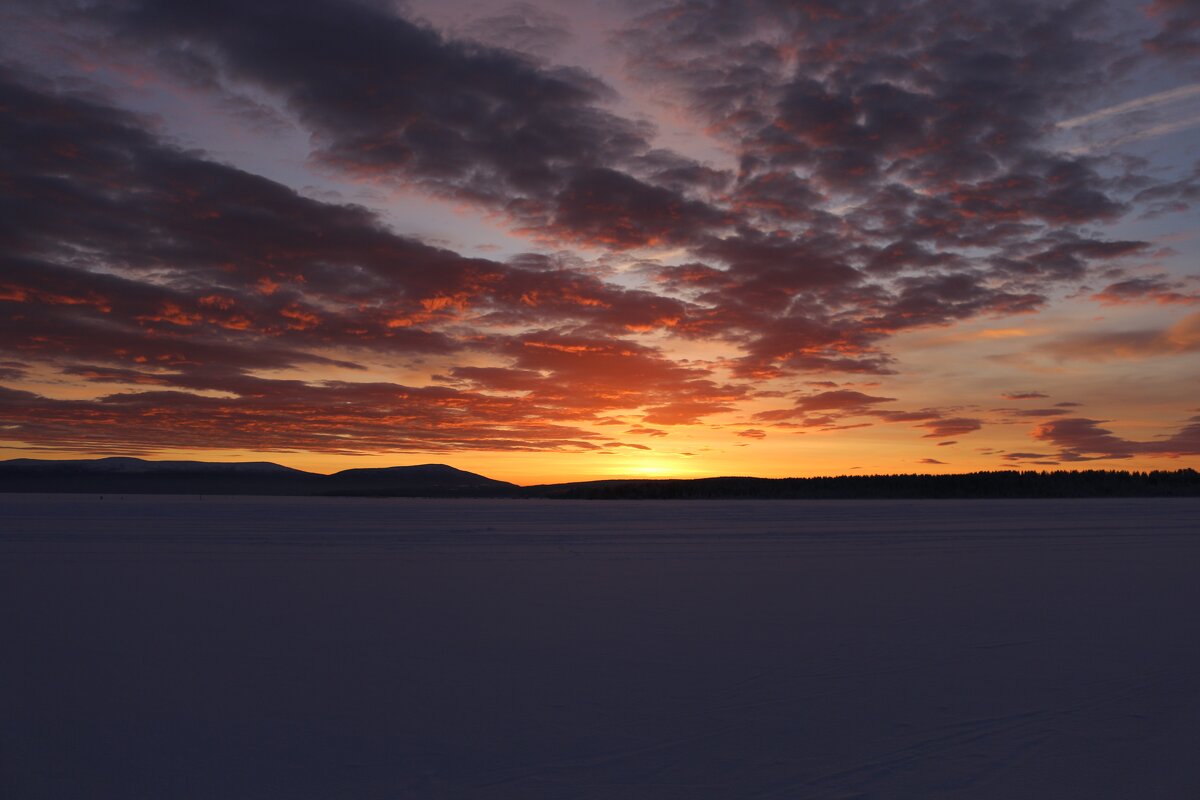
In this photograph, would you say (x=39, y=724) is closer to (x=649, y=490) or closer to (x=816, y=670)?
(x=816, y=670)

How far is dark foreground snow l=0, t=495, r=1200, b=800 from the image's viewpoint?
17.0 feet

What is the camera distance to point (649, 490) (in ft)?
299

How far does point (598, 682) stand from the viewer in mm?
7320

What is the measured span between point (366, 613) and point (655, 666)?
4.42m

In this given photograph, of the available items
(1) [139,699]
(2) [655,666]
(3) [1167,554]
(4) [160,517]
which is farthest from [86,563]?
(3) [1167,554]

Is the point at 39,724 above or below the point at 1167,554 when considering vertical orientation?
below

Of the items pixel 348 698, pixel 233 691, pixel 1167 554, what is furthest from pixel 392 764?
pixel 1167 554

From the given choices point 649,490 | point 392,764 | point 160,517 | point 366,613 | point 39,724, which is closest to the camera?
point 392,764

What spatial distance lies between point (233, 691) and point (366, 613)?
365 cm

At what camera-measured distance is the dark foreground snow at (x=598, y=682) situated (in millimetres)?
5180

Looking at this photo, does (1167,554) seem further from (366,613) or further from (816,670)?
(366,613)

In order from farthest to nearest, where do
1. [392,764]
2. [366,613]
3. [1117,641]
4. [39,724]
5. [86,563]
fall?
[86,563], [366,613], [1117,641], [39,724], [392,764]

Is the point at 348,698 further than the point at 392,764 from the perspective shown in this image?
Yes

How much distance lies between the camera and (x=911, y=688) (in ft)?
23.3
